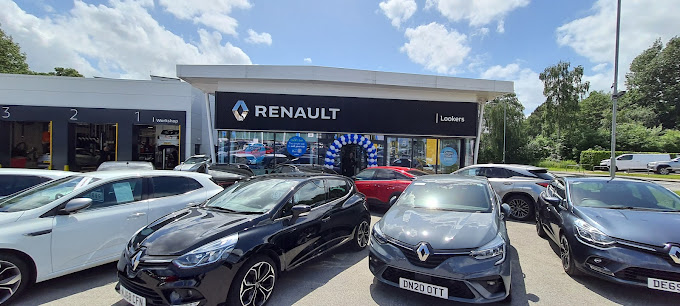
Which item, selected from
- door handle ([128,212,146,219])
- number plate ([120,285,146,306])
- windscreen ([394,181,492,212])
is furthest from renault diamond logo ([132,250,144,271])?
windscreen ([394,181,492,212])

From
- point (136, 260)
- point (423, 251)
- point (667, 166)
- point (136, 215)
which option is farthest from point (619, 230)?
point (667, 166)

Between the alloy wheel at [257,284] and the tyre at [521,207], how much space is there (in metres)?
7.12

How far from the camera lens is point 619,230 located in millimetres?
3715

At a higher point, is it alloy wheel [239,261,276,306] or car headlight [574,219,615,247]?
car headlight [574,219,615,247]

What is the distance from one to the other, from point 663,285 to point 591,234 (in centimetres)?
77

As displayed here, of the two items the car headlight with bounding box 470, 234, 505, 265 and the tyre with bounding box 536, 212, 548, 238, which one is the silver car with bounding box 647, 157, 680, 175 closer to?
the tyre with bounding box 536, 212, 548, 238

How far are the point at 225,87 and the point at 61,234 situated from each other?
10.5 meters

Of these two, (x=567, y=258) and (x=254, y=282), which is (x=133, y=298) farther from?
(x=567, y=258)

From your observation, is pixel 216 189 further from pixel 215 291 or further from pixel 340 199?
pixel 215 291

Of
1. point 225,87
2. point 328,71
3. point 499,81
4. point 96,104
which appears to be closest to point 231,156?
point 225,87

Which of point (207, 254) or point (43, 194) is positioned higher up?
point (43, 194)

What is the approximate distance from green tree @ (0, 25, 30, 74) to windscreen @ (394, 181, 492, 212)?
134 ft

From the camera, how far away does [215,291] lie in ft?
9.36

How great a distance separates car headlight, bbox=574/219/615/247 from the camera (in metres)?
3.67
